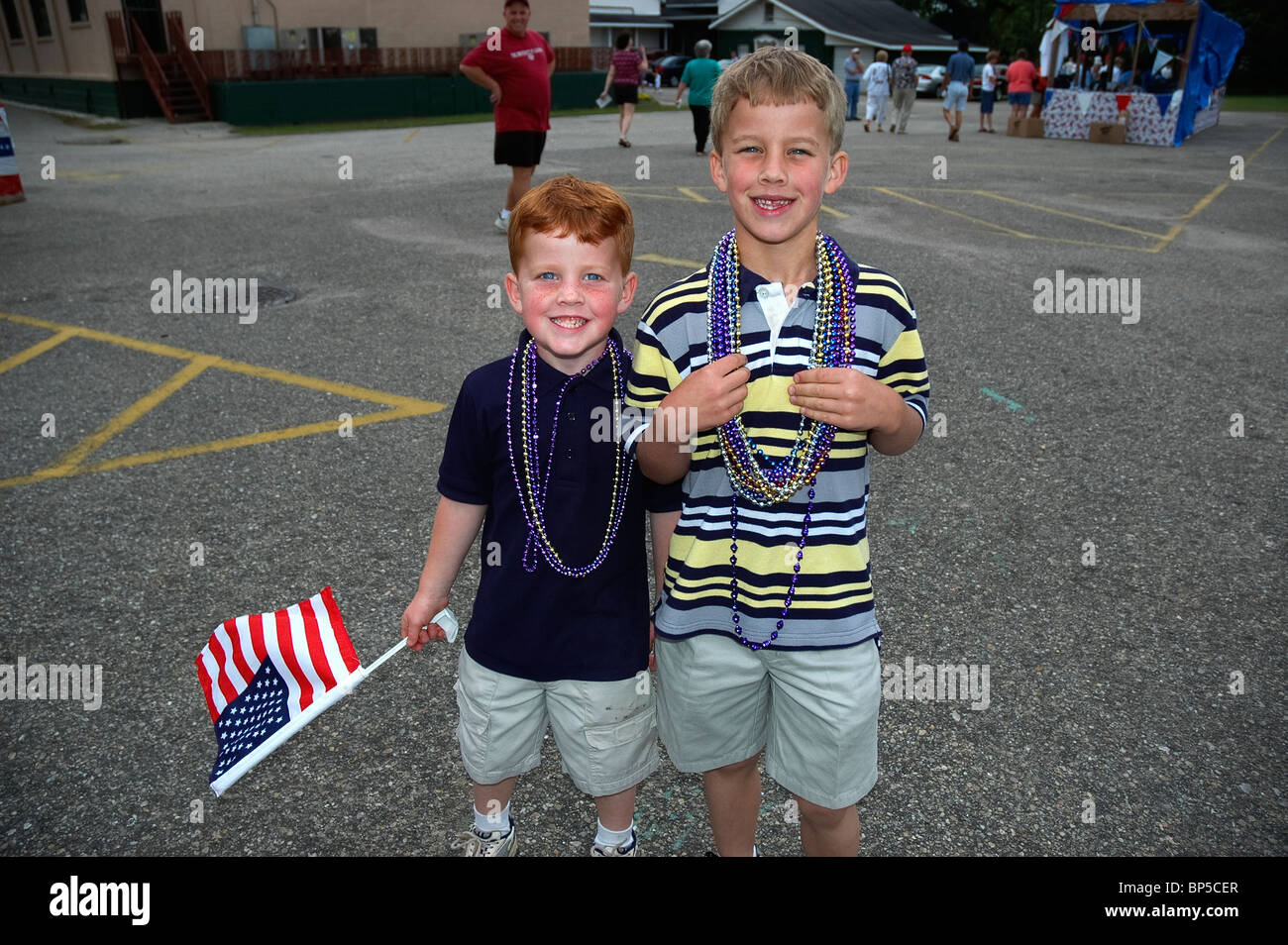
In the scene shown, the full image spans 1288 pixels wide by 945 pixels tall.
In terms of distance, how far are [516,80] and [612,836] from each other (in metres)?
8.54

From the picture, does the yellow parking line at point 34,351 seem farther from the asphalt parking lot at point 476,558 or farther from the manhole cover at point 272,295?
the manhole cover at point 272,295

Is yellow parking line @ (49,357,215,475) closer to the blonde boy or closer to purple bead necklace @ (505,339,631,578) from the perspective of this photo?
purple bead necklace @ (505,339,631,578)

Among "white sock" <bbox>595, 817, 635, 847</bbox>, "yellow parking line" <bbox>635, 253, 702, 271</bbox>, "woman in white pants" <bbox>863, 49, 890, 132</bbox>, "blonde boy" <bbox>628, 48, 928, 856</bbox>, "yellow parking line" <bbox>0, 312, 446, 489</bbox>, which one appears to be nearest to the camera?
"blonde boy" <bbox>628, 48, 928, 856</bbox>

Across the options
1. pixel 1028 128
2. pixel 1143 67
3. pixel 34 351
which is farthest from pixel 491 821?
pixel 1143 67

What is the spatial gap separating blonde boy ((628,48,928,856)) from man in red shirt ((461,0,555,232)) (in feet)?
26.2

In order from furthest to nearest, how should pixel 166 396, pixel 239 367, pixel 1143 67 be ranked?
pixel 1143 67 → pixel 239 367 → pixel 166 396

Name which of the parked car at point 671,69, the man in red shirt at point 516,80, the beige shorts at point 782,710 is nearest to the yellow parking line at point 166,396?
the beige shorts at point 782,710

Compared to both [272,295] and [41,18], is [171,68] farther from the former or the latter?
[272,295]

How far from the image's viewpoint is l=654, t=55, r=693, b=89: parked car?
48.1 m

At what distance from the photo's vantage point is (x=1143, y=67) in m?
21.8

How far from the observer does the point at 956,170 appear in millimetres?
15602

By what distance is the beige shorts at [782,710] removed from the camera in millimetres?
2021

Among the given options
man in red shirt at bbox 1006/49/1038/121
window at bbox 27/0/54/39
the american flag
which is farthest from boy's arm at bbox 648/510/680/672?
window at bbox 27/0/54/39

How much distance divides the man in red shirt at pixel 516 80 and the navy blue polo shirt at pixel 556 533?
8.00 metres
